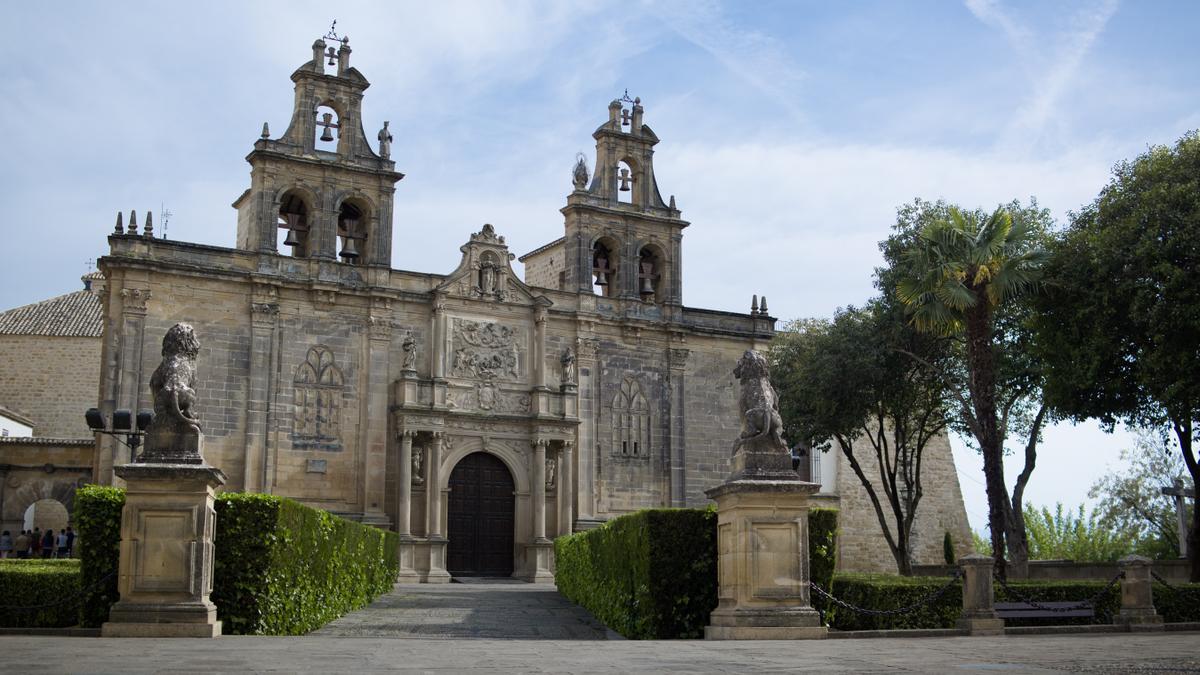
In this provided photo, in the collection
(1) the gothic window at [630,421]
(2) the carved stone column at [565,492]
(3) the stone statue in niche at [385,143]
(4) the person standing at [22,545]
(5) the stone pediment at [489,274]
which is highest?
(3) the stone statue in niche at [385,143]

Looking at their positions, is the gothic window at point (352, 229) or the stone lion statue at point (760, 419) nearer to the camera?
the stone lion statue at point (760, 419)

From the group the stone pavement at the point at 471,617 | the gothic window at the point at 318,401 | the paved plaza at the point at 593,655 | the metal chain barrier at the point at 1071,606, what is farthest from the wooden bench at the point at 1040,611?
the gothic window at the point at 318,401

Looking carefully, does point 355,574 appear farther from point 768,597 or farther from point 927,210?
point 927,210

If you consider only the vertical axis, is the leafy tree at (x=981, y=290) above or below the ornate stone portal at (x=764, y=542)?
above

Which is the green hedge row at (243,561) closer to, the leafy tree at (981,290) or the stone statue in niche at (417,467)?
the leafy tree at (981,290)

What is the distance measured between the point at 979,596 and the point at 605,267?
68.6 ft

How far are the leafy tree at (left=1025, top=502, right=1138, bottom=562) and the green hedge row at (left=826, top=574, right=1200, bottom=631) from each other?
31.8 m

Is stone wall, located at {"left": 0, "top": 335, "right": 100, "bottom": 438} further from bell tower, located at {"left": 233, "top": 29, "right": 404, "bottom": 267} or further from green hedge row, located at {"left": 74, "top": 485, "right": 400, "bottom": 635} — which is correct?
green hedge row, located at {"left": 74, "top": 485, "right": 400, "bottom": 635}

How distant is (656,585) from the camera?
1561 cm

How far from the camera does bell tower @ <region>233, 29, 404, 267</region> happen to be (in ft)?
101

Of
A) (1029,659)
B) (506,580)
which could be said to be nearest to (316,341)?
(506,580)

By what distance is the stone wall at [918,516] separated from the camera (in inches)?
1624

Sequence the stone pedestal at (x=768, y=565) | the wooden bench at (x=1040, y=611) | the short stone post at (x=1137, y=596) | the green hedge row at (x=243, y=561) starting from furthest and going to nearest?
the short stone post at (x=1137, y=596) < the wooden bench at (x=1040, y=611) < the stone pedestal at (x=768, y=565) < the green hedge row at (x=243, y=561)

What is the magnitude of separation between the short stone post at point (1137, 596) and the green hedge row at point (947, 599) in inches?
14.7
